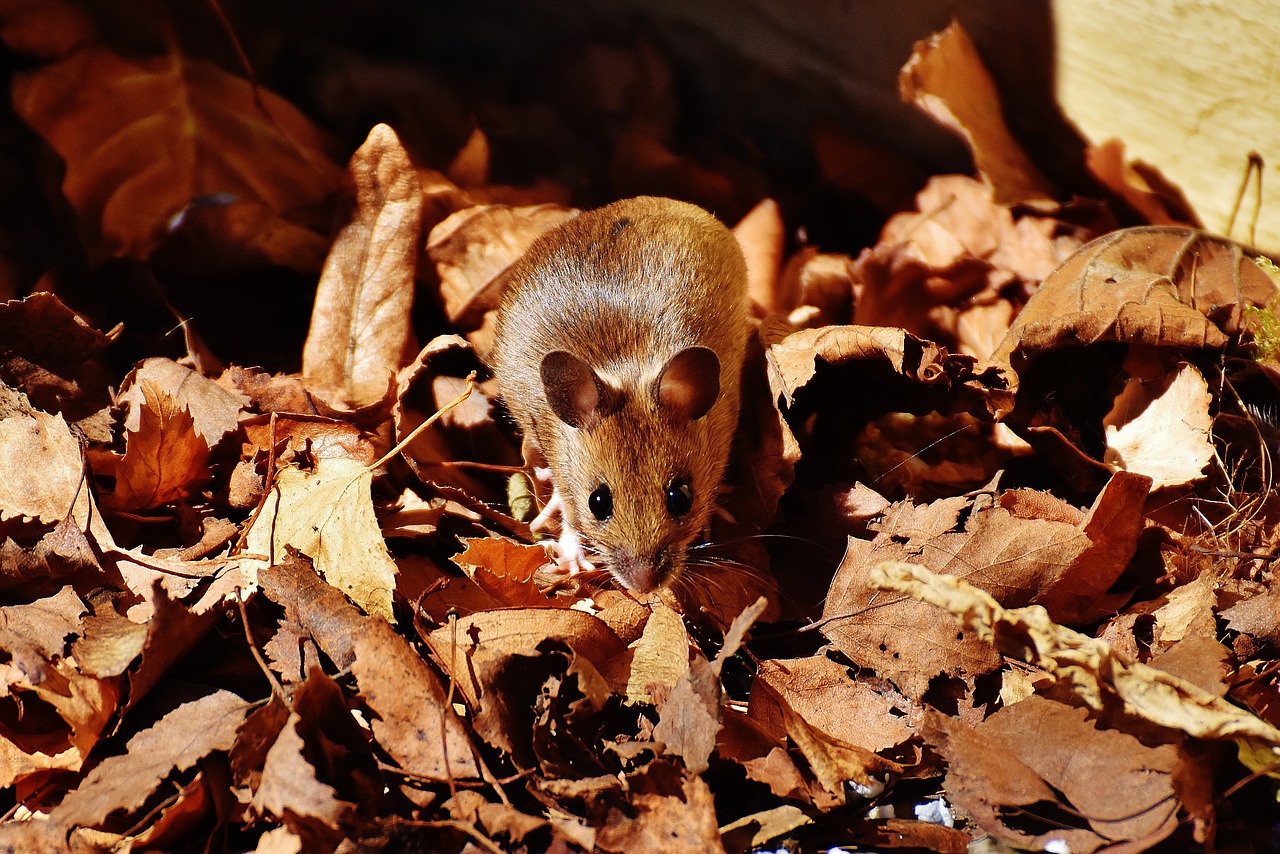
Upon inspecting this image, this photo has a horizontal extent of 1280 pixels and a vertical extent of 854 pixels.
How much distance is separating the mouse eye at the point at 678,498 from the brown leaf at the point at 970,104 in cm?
213

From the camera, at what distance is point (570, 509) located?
4242mm

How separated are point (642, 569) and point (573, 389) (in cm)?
76

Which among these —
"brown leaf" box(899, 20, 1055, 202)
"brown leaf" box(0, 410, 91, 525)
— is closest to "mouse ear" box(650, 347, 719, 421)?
"brown leaf" box(899, 20, 1055, 202)

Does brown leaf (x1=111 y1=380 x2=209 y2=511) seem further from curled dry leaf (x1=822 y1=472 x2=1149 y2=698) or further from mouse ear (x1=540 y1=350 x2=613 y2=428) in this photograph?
curled dry leaf (x1=822 y1=472 x2=1149 y2=698)

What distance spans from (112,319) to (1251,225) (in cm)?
489

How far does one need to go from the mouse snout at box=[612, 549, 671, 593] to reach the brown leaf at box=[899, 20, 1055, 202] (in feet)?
8.00

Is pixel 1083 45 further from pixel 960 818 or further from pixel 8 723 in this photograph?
pixel 8 723

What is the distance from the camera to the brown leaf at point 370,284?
4305 millimetres

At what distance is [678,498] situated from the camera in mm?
4023

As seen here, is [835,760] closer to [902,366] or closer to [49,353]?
[902,366]

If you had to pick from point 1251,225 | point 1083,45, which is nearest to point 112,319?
point 1083,45

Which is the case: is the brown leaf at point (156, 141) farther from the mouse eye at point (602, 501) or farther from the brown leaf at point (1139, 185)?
the brown leaf at point (1139, 185)

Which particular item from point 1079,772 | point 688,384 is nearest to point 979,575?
point 1079,772

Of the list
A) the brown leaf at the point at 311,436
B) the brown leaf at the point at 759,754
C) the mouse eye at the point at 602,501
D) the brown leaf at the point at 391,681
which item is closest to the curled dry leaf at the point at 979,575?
the brown leaf at the point at 759,754
